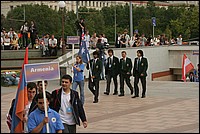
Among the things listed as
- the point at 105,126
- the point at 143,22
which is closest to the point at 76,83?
the point at 105,126

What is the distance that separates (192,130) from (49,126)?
545cm

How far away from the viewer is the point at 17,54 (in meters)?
26.6

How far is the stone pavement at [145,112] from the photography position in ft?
36.5

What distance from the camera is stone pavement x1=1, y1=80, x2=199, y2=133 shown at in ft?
36.5

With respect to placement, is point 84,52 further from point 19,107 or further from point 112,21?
point 112,21

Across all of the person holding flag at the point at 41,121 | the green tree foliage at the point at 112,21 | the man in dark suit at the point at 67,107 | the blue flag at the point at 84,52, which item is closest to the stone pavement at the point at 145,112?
the blue flag at the point at 84,52

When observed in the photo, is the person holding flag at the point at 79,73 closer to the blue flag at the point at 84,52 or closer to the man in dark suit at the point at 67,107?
the blue flag at the point at 84,52

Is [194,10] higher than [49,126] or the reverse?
higher

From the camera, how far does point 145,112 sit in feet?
44.4

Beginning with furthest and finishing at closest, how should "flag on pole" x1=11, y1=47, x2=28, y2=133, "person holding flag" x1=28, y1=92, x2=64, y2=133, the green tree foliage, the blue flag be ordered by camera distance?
the green tree foliage, the blue flag, "flag on pole" x1=11, y1=47, x2=28, y2=133, "person holding flag" x1=28, y1=92, x2=64, y2=133

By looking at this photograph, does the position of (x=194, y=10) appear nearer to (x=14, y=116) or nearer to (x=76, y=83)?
(x=76, y=83)

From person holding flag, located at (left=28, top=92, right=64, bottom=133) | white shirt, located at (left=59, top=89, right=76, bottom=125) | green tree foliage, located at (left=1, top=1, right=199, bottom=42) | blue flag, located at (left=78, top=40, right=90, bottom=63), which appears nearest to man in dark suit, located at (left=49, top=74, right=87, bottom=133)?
white shirt, located at (left=59, top=89, right=76, bottom=125)

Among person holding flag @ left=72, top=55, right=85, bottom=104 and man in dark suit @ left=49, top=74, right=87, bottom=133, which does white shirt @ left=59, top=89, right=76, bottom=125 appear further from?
person holding flag @ left=72, top=55, right=85, bottom=104

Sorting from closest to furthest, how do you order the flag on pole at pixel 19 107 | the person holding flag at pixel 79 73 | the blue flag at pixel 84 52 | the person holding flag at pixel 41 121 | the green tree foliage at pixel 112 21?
1. the person holding flag at pixel 41 121
2. the flag on pole at pixel 19 107
3. the person holding flag at pixel 79 73
4. the blue flag at pixel 84 52
5. the green tree foliage at pixel 112 21
